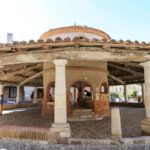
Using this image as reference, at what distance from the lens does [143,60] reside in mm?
8445

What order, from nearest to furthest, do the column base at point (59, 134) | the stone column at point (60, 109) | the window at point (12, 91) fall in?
the column base at point (59, 134)
the stone column at point (60, 109)
the window at point (12, 91)

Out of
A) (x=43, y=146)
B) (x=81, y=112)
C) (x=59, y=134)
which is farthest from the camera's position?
(x=81, y=112)

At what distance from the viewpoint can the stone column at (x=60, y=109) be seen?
7.20 m

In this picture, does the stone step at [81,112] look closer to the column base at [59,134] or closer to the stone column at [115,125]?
the column base at [59,134]

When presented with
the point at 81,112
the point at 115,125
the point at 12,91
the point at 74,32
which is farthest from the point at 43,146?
the point at 12,91

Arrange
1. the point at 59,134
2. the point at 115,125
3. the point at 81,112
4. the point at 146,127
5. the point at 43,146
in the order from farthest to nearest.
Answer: the point at 81,112, the point at 146,127, the point at 59,134, the point at 115,125, the point at 43,146

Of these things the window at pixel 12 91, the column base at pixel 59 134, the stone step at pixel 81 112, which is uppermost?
the window at pixel 12 91

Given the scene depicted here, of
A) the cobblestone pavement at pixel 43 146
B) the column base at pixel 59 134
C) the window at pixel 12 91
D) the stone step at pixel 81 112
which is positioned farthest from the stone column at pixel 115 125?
the window at pixel 12 91

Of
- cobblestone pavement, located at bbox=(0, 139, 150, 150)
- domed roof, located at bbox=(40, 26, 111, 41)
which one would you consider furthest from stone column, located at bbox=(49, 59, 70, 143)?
domed roof, located at bbox=(40, 26, 111, 41)

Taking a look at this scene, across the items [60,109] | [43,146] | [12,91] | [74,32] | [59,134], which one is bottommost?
[43,146]

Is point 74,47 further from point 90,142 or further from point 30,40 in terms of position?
point 90,142

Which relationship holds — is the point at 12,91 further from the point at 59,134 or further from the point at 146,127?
the point at 146,127

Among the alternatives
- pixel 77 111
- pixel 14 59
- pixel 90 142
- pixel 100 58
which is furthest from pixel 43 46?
pixel 77 111

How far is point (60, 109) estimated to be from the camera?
7.58 meters
